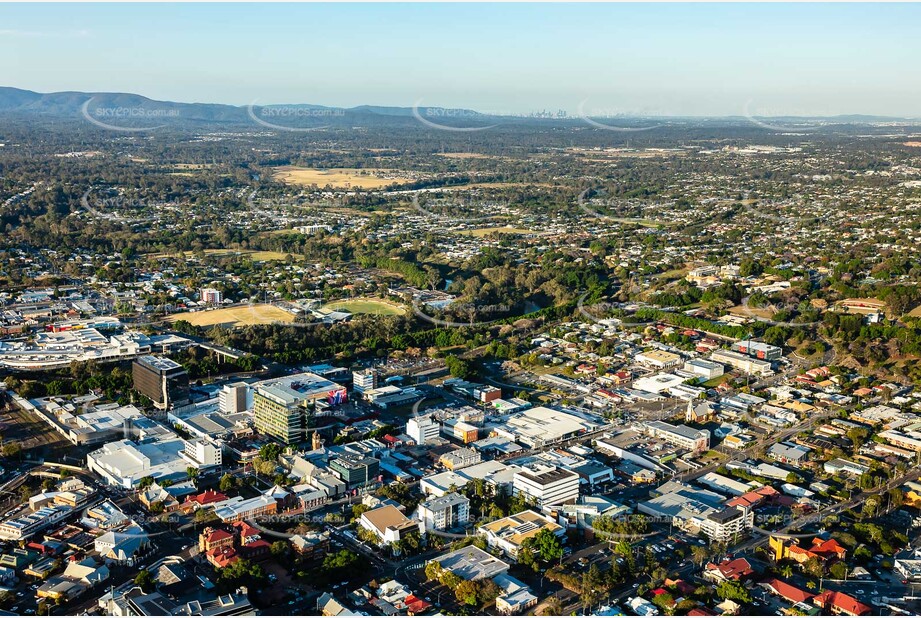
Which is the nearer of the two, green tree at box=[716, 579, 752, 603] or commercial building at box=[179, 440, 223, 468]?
green tree at box=[716, 579, 752, 603]

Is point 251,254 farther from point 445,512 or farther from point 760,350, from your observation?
point 445,512

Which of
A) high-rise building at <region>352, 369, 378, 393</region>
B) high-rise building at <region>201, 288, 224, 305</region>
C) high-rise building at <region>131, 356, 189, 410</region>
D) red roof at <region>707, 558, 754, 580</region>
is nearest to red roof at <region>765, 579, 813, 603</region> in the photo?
red roof at <region>707, 558, 754, 580</region>

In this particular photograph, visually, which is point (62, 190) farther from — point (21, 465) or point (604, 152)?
point (604, 152)

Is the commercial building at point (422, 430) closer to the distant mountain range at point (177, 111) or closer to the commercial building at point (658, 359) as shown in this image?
the commercial building at point (658, 359)

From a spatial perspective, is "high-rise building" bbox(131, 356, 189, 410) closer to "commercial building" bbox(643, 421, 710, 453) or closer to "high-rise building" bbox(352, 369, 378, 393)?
"high-rise building" bbox(352, 369, 378, 393)

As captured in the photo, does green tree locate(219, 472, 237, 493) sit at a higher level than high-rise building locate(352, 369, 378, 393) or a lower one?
lower

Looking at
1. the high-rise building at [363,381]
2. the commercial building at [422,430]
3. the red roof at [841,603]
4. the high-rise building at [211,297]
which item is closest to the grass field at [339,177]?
the high-rise building at [211,297]

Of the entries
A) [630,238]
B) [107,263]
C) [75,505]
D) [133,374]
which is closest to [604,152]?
[630,238]
